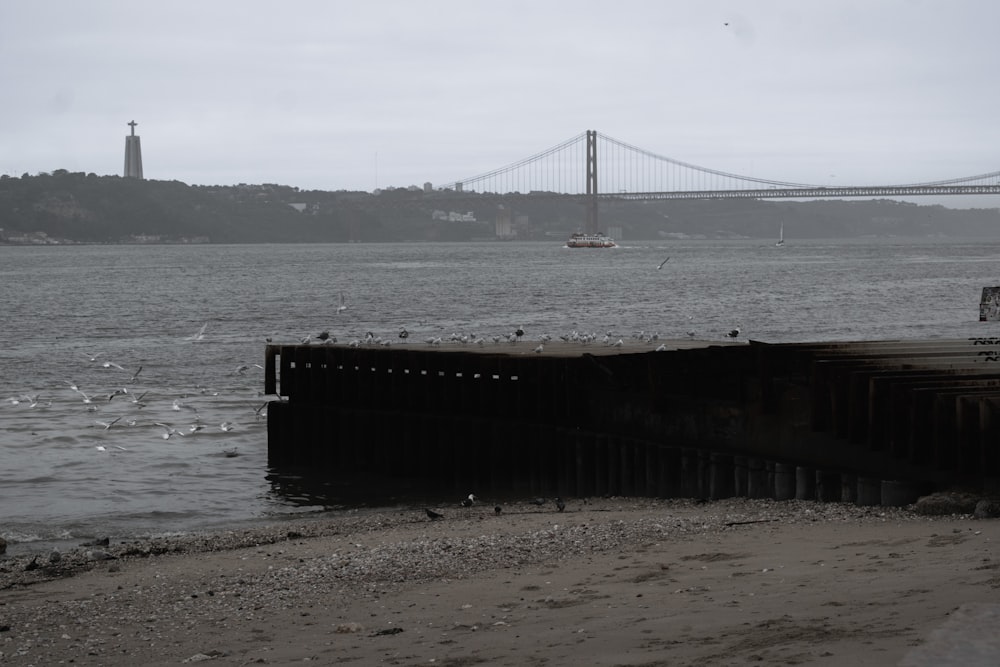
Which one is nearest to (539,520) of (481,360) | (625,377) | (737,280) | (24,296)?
(625,377)

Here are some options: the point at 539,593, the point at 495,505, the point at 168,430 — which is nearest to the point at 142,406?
the point at 168,430

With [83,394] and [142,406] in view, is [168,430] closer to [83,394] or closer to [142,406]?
[142,406]

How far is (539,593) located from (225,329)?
118ft

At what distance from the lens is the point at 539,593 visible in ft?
27.0

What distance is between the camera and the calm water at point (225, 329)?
1606 cm

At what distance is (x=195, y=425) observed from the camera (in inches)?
821

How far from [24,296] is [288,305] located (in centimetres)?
1954

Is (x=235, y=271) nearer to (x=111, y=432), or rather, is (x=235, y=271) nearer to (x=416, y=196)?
(x=416, y=196)

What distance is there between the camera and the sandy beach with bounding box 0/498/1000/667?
639cm

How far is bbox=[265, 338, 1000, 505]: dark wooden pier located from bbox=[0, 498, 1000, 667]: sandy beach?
699 mm

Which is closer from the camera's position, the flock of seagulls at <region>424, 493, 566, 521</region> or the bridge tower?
the flock of seagulls at <region>424, 493, 566, 521</region>

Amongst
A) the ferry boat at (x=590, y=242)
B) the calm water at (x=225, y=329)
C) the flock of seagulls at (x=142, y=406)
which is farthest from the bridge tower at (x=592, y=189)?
the flock of seagulls at (x=142, y=406)

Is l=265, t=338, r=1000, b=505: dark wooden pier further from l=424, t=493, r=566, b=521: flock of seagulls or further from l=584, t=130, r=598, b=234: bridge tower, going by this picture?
l=584, t=130, r=598, b=234: bridge tower

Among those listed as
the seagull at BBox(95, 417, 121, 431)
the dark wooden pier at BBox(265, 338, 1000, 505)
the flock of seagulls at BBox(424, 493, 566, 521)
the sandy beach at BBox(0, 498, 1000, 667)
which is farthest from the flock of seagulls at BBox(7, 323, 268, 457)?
the sandy beach at BBox(0, 498, 1000, 667)
